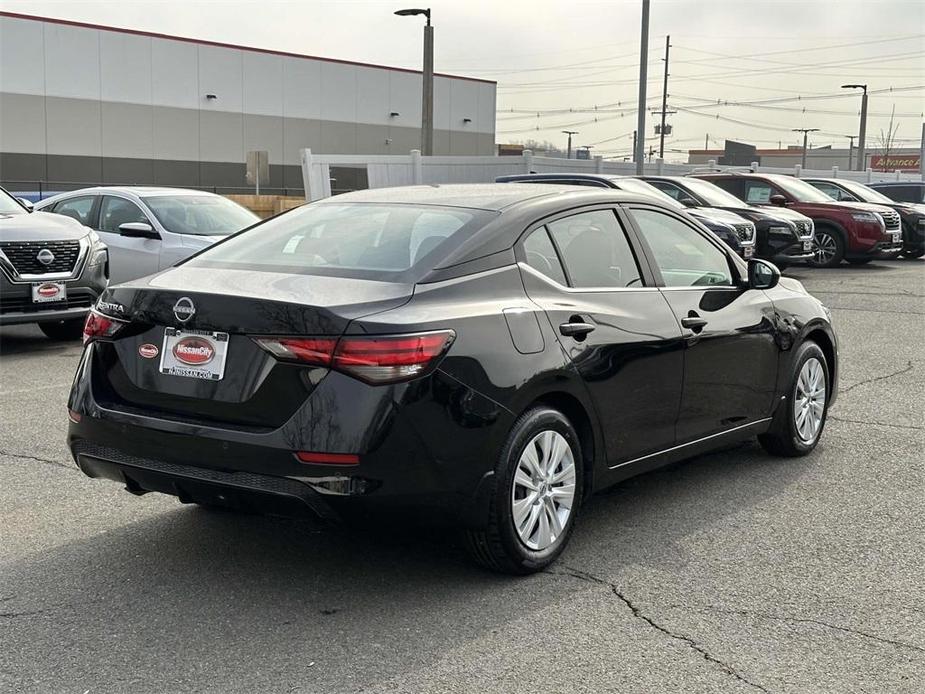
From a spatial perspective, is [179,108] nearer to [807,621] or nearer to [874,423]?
[874,423]

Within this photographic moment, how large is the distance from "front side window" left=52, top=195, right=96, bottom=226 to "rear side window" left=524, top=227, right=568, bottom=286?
32.3ft

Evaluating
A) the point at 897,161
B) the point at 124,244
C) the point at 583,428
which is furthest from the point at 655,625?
the point at 897,161

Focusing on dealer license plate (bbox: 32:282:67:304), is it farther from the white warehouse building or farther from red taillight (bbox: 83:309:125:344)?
the white warehouse building

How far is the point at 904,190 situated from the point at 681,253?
84.3 ft

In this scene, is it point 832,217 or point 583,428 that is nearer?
point 583,428

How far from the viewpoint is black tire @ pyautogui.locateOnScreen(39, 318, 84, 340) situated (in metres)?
11.5

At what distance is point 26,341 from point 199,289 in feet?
25.5

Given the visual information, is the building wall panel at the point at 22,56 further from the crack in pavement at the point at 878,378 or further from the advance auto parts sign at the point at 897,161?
the advance auto parts sign at the point at 897,161

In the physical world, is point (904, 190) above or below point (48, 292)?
above

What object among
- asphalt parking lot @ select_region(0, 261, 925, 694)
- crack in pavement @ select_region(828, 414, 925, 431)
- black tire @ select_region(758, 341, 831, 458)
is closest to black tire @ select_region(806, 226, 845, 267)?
crack in pavement @ select_region(828, 414, 925, 431)

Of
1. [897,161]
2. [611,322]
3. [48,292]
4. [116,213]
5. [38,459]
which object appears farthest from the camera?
[897,161]

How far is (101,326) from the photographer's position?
14.6ft

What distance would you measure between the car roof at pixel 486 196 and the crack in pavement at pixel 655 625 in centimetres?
154

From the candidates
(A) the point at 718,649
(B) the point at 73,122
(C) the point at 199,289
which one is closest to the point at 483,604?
(A) the point at 718,649
